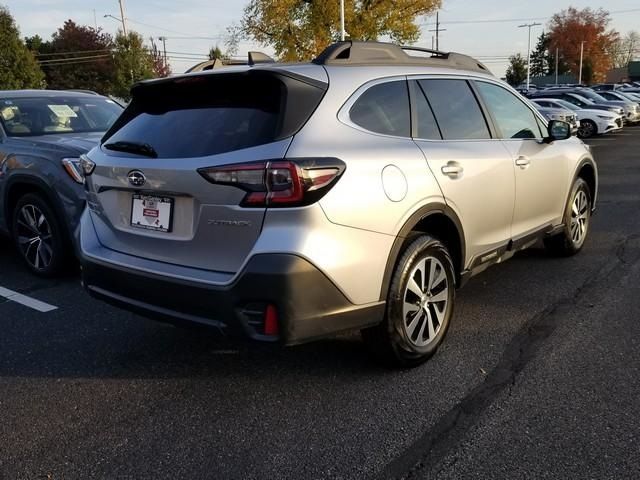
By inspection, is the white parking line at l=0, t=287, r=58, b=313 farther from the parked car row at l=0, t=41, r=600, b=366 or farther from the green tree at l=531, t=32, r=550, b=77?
the green tree at l=531, t=32, r=550, b=77

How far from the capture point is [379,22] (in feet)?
119

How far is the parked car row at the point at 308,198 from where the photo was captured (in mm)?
2691

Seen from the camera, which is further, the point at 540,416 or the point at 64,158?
the point at 64,158

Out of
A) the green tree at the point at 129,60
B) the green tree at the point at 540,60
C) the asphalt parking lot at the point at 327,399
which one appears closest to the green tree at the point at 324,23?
the green tree at the point at 129,60

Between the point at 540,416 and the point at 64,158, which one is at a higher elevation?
the point at 64,158

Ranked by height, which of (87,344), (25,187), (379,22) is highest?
(379,22)

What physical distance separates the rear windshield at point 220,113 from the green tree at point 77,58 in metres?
65.8

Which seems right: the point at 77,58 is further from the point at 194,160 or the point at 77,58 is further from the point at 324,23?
the point at 194,160

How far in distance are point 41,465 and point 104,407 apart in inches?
19.7

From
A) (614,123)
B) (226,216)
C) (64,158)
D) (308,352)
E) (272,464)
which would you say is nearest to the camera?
(272,464)

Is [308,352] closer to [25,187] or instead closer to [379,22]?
Answer: [25,187]

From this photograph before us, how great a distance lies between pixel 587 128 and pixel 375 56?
20.5 metres

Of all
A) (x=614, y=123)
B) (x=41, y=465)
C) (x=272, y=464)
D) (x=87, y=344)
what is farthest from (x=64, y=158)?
(x=614, y=123)

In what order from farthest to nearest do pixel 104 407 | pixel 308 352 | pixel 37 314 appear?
1. pixel 37 314
2. pixel 308 352
3. pixel 104 407
